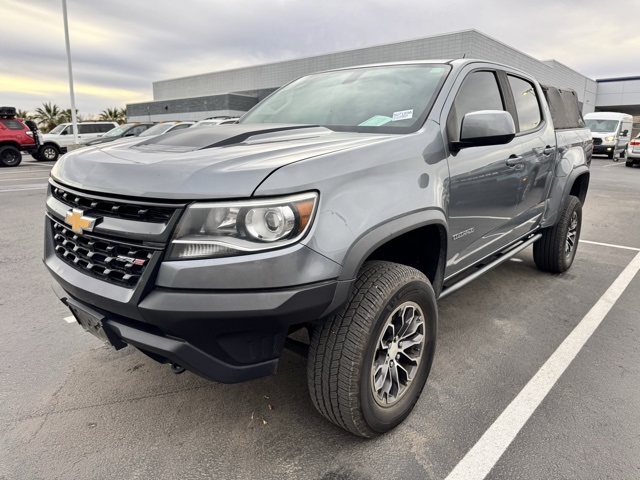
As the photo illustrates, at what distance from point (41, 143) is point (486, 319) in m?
20.6

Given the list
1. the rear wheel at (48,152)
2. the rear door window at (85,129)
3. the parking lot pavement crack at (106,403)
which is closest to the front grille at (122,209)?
the parking lot pavement crack at (106,403)

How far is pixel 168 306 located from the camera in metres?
1.69

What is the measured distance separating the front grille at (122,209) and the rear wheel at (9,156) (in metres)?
19.1

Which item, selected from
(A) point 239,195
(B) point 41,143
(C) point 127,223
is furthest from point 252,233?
(B) point 41,143

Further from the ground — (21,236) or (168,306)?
(168,306)

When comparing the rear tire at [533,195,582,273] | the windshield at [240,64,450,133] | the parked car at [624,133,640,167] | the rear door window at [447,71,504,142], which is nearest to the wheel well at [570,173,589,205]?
the rear tire at [533,195,582,273]

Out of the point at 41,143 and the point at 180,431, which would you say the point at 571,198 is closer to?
the point at 180,431

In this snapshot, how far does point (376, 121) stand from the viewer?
8.82 ft

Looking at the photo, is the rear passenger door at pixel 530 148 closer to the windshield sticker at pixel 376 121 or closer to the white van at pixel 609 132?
the windshield sticker at pixel 376 121

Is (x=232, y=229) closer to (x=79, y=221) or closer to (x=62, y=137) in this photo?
(x=79, y=221)

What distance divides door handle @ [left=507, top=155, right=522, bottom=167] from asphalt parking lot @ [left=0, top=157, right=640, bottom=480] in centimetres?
125

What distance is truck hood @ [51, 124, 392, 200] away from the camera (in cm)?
173

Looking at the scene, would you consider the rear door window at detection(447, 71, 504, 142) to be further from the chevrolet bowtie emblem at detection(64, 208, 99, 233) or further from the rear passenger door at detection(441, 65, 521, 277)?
the chevrolet bowtie emblem at detection(64, 208, 99, 233)

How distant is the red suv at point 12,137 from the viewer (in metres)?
17.4
